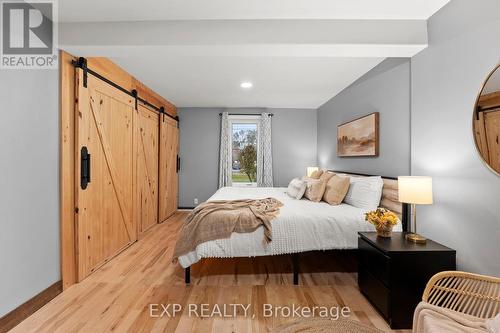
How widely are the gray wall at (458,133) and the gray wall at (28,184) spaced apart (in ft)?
11.1

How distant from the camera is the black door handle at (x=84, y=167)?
8.26 feet

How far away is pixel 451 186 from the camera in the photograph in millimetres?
2002

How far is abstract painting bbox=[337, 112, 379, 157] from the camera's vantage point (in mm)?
3232

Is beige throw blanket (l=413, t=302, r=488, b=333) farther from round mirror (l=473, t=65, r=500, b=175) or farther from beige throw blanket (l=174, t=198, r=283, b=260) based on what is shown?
beige throw blanket (l=174, t=198, r=283, b=260)

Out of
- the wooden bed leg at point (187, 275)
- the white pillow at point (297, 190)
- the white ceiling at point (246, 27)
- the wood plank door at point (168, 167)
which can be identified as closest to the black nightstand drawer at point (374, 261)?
the white pillow at point (297, 190)

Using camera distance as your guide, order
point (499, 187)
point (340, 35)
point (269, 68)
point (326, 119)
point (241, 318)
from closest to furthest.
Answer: point (499, 187)
point (241, 318)
point (340, 35)
point (269, 68)
point (326, 119)

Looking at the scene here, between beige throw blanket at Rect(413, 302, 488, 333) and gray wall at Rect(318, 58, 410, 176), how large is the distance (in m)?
1.65

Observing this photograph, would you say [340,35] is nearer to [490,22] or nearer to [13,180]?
[490,22]

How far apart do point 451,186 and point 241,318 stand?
6.59ft

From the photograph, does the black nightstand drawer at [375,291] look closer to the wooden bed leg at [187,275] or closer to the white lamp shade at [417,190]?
the white lamp shade at [417,190]

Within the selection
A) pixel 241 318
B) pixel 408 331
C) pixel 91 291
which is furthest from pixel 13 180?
pixel 408 331

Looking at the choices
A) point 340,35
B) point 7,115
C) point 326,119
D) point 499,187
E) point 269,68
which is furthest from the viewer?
point 326,119

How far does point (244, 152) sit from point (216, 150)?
2.21 ft

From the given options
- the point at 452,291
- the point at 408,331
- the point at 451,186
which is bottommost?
the point at 408,331
